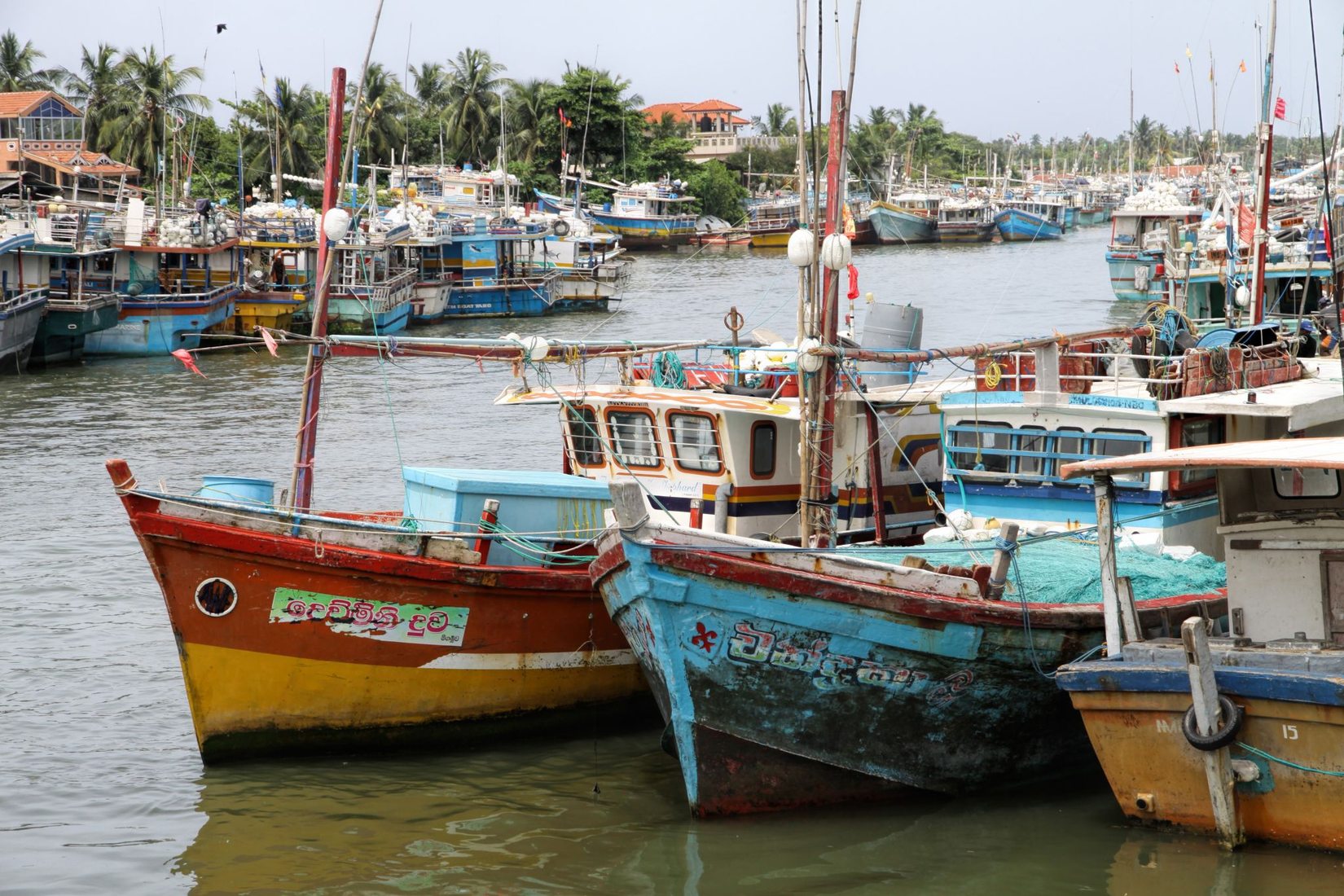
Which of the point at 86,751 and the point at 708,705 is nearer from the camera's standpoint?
the point at 708,705

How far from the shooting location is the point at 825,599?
973 centimetres

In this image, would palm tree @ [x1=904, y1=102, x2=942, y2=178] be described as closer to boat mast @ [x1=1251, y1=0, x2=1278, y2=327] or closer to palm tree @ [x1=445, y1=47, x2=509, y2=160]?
palm tree @ [x1=445, y1=47, x2=509, y2=160]

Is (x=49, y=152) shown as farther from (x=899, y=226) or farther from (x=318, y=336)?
(x=318, y=336)

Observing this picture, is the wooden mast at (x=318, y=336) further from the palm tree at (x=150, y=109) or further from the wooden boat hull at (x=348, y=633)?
the palm tree at (x=150, y=109)

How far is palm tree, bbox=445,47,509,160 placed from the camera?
8400cm

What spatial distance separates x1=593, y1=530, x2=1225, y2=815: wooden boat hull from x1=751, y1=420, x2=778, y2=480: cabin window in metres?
3.17

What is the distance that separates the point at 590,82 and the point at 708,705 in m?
75.0

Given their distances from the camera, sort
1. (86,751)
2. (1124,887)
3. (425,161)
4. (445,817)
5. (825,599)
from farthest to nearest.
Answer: (425,161) < (86,751) < (445,817) < (825,599) < (1124,887)

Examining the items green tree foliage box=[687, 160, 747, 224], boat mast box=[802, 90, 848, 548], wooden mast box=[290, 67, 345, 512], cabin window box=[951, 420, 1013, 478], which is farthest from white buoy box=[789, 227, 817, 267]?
green tree foliage box=[687, 160, 747, 224]

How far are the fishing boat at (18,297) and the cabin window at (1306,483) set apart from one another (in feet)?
107

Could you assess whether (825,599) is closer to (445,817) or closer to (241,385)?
(445,817)

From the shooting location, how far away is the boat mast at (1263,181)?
66.0ft

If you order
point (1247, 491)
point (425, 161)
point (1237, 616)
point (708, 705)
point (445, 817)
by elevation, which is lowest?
point (445, 817)

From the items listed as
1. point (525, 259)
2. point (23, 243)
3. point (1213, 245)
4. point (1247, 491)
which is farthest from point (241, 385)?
point (1247, 491)
